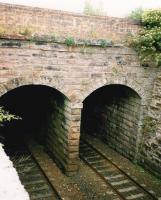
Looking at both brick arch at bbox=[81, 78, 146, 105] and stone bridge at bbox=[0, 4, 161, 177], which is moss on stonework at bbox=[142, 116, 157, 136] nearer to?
stone bridge at bbox=[0, 4, 161, 177]

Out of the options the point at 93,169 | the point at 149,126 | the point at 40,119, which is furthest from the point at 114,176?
the point at 40,119

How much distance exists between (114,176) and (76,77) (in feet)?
11.7

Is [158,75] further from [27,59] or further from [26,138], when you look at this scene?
[26,138]

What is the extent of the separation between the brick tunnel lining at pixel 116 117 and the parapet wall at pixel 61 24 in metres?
2.12

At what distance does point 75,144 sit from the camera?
31.7ft

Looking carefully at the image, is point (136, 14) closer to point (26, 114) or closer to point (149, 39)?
point (149, 39)

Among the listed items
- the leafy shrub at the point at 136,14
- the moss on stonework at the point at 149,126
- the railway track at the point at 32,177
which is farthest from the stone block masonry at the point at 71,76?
the leafy shrub at the point at 136,14

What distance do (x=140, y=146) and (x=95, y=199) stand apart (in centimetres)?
312

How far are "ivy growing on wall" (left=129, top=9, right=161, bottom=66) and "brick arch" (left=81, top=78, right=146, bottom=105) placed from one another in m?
0.87

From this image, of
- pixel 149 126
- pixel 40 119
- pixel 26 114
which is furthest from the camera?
pixel 26 114

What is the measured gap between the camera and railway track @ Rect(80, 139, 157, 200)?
8.73m

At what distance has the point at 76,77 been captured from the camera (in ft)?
29.9

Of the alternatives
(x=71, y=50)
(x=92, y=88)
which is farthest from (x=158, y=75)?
(x=71, y=50)

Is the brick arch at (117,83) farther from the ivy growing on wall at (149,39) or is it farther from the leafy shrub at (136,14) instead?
the leafy shrub at (136,14)
